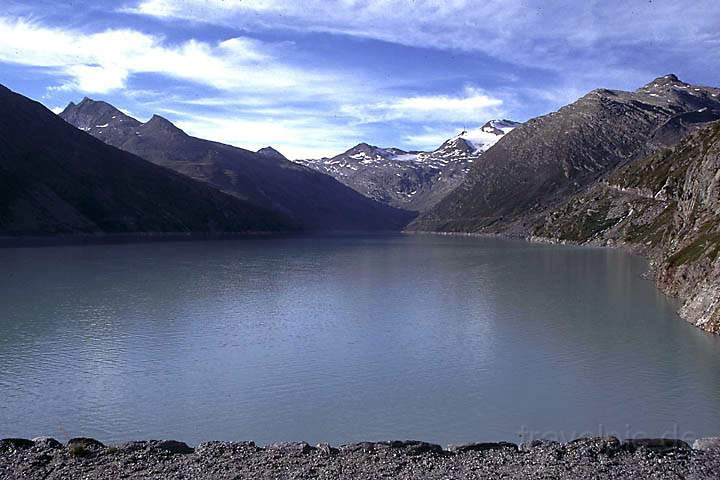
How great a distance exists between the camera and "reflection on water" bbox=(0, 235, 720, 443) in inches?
1013

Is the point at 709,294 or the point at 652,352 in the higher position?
the point at 709,294

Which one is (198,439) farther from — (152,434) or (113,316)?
(113,316)

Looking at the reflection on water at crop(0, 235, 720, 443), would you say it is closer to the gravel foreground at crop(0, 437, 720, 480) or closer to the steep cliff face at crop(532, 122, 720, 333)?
the steep cliff face at crop(532, 122, 720, 333)

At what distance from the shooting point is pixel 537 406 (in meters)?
27.9

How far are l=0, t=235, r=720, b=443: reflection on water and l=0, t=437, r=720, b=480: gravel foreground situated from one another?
124 inches

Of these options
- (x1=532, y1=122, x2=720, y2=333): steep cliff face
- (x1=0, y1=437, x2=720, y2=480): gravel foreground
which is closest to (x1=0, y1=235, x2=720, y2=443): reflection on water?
(x1=532, y1=122, x2=720, y2=333): steep cliff face

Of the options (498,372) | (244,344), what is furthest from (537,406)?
(244,344)

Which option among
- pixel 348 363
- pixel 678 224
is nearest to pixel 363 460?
pixel 348 363

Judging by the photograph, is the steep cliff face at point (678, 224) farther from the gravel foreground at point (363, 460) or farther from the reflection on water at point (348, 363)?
the gravel foreground at point (363, 460)

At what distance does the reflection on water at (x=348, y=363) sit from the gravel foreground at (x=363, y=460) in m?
3.15

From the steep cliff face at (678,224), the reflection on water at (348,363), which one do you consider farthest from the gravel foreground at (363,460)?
the steep cliff face at (678,224)

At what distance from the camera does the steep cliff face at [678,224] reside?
48000mm

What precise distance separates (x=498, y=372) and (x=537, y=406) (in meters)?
6.22

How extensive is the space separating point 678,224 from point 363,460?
259 feet
